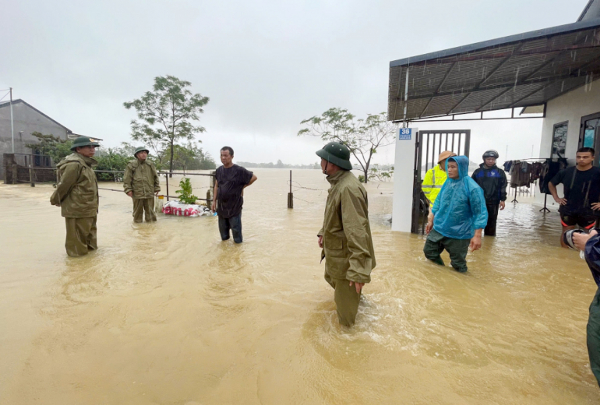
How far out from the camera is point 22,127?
79.4 ft

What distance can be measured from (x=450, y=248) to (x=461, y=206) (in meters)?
0.59

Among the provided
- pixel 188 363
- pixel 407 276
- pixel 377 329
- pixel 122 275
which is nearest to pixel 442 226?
pixel 407 276

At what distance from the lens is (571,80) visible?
7.67 m

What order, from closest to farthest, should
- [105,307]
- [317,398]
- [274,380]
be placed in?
[317,398] → [274,380] → [105,307]

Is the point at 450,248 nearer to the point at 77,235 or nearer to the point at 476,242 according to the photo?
the point at 476,242

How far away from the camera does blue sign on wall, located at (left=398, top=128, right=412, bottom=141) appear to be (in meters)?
6.41

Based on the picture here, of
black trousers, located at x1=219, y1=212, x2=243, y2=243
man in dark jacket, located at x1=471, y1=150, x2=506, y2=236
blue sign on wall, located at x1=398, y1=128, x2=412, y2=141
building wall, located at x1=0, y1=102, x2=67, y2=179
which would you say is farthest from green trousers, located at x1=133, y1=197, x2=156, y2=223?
building wall, located at x1=0, y1=102, x2=67, y2=179

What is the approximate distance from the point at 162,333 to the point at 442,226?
11.2ft

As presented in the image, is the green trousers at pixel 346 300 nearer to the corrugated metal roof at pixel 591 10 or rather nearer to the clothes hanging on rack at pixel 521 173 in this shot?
the clothes hanging on rack at pixel 521 173

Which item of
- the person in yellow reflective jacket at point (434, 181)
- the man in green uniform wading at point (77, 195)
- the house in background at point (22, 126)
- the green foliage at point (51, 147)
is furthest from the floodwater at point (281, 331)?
the house in background at point (22, 126)

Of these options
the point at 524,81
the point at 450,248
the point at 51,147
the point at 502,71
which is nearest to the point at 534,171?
the point at 524,81

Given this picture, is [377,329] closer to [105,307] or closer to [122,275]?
[105,307]

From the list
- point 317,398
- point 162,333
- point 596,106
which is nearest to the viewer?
point 317,398

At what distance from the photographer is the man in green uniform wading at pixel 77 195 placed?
4660mm
